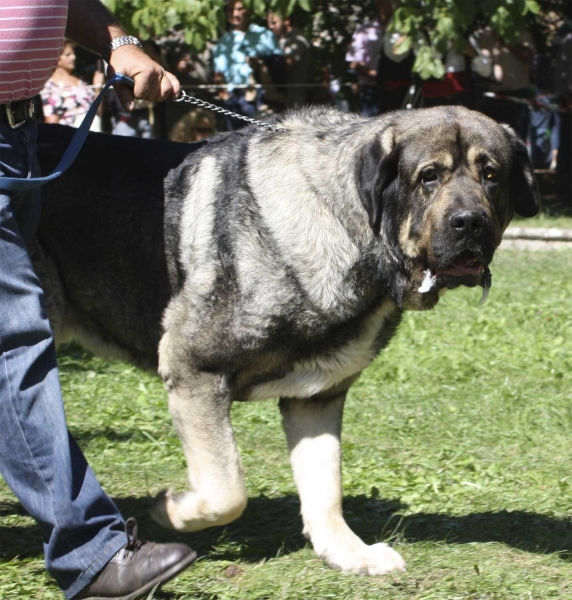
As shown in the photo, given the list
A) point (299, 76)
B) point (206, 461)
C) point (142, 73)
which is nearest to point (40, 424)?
point (206, 461)

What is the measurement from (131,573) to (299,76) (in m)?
8.93

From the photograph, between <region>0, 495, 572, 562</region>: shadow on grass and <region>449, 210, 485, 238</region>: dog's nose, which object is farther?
<region>0, 495, 572, 562</region>: shadow on grass

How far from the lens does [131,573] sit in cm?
269

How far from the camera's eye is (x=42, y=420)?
2.63m

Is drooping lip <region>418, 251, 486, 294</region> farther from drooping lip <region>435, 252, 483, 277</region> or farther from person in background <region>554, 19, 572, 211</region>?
person in background <region>554, 19, 572, 211</region>

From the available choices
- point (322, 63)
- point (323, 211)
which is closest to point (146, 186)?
point (323, 211)

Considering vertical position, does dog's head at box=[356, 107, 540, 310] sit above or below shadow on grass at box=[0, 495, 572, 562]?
above

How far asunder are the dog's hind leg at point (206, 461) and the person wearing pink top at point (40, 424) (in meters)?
0.49

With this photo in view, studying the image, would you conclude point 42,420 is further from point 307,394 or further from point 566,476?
point 566,476

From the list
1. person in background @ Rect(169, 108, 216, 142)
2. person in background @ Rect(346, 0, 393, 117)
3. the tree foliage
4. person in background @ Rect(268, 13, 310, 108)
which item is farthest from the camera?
person in background @ Rect(169, 108, 216, 142)

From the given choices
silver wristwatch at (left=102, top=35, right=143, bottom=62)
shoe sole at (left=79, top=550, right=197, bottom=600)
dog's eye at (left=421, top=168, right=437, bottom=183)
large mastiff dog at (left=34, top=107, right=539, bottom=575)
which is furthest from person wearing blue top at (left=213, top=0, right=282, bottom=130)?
shoe sole at (left=79, top=550, right=197, bottom=600)

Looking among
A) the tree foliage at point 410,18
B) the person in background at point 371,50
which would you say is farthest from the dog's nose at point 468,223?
the person in background at point 371,50

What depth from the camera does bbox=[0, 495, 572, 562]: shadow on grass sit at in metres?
3.55

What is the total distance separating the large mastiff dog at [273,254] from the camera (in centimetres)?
325
